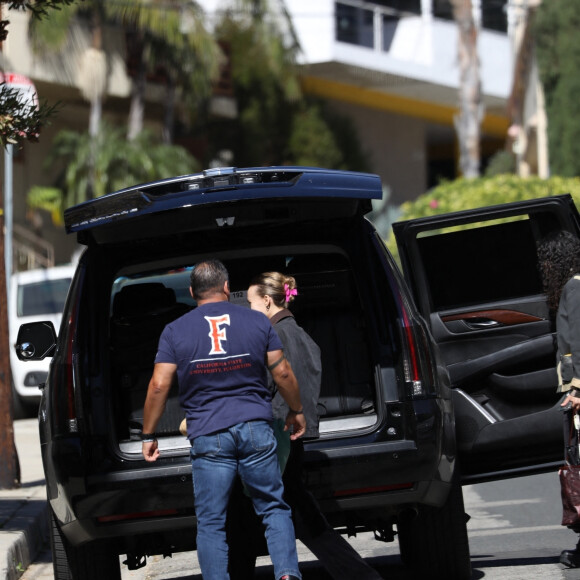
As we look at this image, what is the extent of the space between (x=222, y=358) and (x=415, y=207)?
1452 cm

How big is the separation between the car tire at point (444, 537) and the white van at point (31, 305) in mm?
10586

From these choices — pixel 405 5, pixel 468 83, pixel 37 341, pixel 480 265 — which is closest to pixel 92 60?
pixel 468 83

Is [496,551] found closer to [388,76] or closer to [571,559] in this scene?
[571,559]

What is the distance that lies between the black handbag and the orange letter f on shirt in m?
2.19

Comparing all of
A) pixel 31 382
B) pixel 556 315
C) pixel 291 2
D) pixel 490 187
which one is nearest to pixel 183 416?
pixel 556 315

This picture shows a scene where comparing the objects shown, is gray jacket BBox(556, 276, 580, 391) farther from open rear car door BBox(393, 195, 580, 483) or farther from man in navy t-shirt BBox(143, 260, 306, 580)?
man in navy t-shirt BBox(143, 260, 306, 580)

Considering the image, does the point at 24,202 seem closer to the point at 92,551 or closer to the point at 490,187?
the point at 490,187

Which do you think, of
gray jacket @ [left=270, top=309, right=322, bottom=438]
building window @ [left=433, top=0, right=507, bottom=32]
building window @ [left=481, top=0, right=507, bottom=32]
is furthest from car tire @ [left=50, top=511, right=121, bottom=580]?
building window @ [left=481, top=0, right=507, bottom=32]

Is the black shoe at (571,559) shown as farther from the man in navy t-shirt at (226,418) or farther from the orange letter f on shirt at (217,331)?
the orange letter f on shirt at (217,331)

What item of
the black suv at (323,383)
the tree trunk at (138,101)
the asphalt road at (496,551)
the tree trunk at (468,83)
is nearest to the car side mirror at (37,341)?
the black suv at (323,383)

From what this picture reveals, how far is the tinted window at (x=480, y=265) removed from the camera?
306 inches

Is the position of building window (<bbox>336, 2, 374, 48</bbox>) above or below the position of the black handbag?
above

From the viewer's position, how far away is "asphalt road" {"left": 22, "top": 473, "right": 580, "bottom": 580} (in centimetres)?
724

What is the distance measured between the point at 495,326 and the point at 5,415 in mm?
4722
